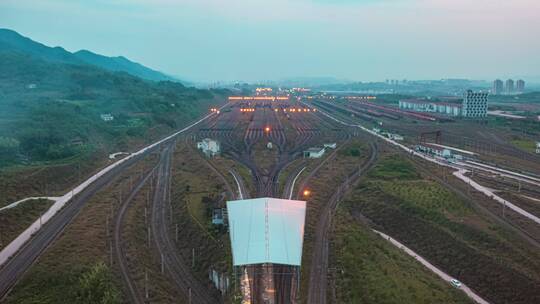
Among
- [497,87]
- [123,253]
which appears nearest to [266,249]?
[123,253]

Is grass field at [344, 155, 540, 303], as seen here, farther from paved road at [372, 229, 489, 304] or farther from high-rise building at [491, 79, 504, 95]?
high-rise building at [491, 79, 504, 95]

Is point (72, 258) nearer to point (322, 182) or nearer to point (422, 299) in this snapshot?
point (422, 299)

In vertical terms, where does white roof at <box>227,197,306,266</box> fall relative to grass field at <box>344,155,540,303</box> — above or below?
above

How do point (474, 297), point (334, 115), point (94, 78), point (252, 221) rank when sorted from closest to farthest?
point (474, 297) → point (252, 221) → point (334, 115) → point (94, 78)

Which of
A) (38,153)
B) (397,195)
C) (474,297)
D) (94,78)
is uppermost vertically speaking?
(94,78)

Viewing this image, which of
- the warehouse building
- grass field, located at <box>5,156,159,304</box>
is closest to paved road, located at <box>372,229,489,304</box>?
the warehouse building

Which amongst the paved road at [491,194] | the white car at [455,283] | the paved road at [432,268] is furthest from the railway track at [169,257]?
the paved road at [491,194]

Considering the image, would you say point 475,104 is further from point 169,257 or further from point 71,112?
point 169,257

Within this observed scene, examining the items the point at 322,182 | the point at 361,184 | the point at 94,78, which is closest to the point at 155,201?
the point at 322,182
